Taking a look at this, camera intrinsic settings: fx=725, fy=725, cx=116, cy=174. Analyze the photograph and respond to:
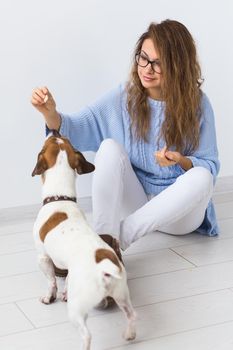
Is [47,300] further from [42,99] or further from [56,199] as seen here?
[42,99]

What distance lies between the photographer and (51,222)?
6.12 feet

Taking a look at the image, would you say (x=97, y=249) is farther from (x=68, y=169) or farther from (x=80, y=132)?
(x=80, y=132)

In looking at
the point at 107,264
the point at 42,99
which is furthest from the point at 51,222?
the point at 42,99

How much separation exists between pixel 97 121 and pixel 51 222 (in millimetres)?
590

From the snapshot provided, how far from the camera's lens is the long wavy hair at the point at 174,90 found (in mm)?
2221

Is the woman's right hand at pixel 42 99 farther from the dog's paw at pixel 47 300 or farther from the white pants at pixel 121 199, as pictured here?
the dog's paw at pixel 47 300

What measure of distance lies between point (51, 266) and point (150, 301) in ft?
0.94

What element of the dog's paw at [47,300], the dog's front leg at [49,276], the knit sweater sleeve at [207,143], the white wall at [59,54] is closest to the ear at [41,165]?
the dog's front leg at [49,276]

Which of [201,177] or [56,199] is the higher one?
[56,199]

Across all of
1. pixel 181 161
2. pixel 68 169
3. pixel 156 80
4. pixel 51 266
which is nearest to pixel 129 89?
pixel 156 80

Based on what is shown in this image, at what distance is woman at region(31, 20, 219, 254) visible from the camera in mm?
2193

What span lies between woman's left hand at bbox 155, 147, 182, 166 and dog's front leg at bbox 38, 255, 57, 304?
440 millimetres

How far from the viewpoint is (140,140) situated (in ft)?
7.64

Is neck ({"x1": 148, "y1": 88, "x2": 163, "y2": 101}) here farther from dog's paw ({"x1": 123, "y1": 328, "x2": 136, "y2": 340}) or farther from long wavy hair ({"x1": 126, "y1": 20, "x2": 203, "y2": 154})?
dog's paw ({"x1": 123, "y1": 328, "x2": 136, "y2": 340})
